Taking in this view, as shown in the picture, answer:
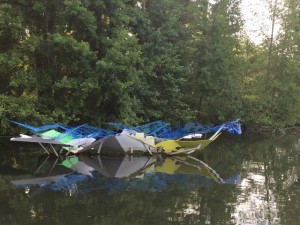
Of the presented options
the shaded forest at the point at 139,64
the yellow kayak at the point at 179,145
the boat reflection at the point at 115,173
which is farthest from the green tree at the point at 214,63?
the boat reflection at the point at 115,173

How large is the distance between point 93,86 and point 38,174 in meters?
6.49

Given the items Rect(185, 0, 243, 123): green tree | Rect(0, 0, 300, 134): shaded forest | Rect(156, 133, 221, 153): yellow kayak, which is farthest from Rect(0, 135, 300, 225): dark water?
Rect(185, 0, 243, 123): green tree

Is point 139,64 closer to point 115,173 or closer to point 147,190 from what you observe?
point 115,173

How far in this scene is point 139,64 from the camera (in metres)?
23.5

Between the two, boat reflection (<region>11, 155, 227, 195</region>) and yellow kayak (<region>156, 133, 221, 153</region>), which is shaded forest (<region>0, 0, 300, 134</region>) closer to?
yellow kayak (<region>156, 133, 221, 153</region>)

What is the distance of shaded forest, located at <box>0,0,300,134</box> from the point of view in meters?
18.8

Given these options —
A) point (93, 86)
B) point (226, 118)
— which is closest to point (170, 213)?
point (93, 86)

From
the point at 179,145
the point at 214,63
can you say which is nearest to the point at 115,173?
the point at 179,145

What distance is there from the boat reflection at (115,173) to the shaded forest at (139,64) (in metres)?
3.40

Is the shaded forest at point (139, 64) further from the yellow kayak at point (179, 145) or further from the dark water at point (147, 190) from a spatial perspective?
the dark water at point (147, 190)

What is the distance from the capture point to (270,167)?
53.2 feet

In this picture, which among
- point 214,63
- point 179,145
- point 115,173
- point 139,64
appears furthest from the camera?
point 214,63

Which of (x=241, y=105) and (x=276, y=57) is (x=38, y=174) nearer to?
(x=241, y=105)

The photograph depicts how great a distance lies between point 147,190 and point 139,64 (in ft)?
42.7
